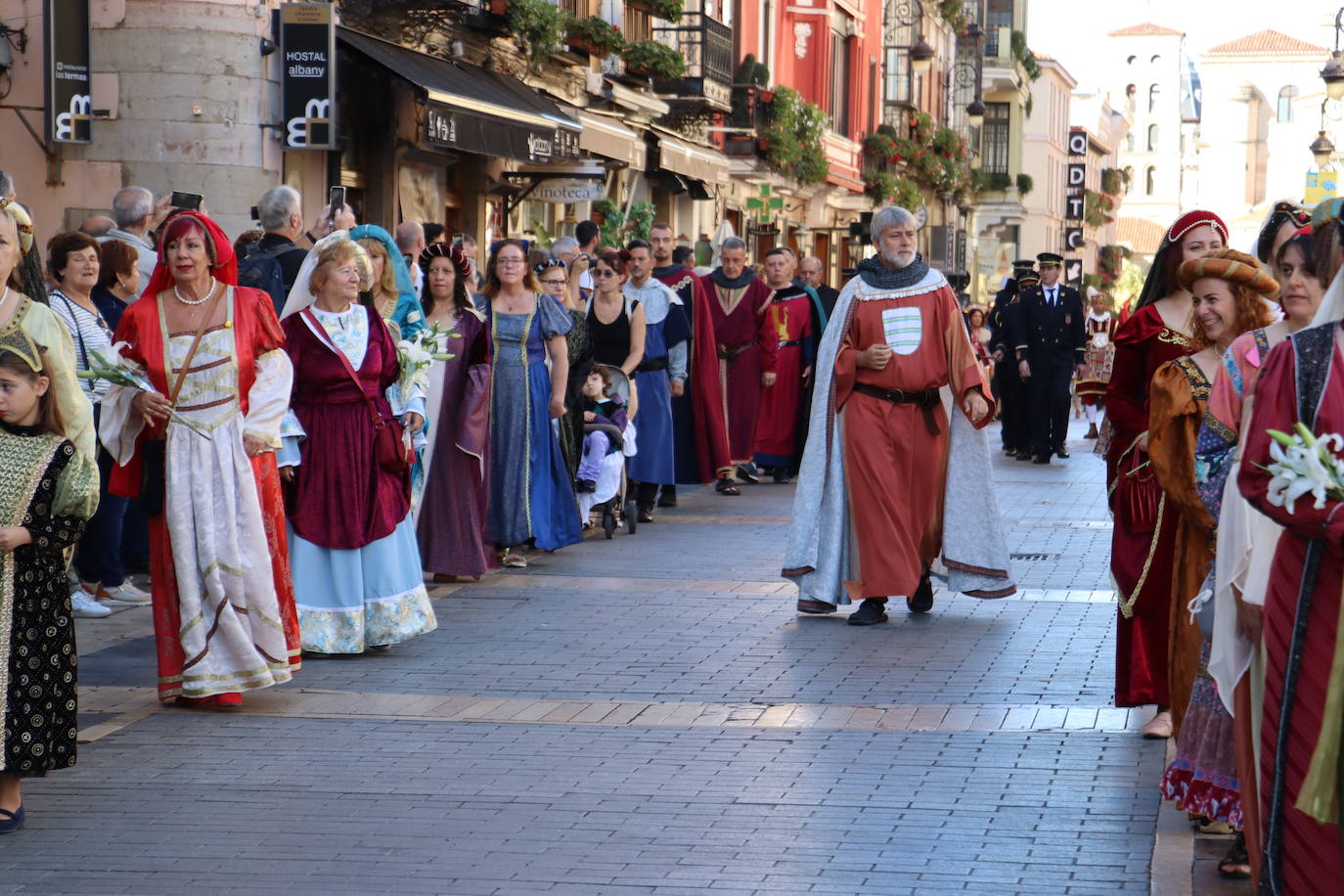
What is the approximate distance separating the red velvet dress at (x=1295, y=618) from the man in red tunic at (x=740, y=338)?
1246 cm

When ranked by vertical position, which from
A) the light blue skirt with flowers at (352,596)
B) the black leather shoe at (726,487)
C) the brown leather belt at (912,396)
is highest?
the brown leather belt at (912,396)

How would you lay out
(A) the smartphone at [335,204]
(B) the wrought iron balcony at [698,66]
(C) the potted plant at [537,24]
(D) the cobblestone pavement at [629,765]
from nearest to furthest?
1. (D) the cobblestone pavement at [629,765]
2. (A) the smartphone at [335,204]
3. (C) the potted plant at [537,24]
4. (B) the wrought iron balcony at [698,66]

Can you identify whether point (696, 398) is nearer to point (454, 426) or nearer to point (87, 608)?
point (454, 426)

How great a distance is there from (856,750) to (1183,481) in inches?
57.0

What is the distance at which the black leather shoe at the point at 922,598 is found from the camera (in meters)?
10.3

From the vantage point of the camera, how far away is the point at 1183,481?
6492 millimetres

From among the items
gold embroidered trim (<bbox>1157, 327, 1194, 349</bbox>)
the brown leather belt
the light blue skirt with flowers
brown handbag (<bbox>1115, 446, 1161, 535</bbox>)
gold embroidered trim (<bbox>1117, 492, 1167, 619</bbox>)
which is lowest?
the light blue skirt with flowers

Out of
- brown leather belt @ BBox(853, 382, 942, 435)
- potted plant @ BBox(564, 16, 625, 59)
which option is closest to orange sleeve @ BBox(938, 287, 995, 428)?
brown leather belt @ BBox(853, 382, 942, 435)

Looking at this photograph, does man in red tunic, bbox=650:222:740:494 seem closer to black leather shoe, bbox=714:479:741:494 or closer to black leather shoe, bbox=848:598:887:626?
black leather shoe, bbox=714:479:741:494

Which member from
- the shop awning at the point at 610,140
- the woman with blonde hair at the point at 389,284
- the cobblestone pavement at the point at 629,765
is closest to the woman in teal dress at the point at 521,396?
the cobblestone pavement at the point at 629,765

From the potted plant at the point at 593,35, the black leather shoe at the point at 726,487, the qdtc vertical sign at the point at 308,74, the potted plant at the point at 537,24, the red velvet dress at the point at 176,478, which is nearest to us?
the red velvet dress at the point at 176,478

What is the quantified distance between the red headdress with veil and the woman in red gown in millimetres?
3280

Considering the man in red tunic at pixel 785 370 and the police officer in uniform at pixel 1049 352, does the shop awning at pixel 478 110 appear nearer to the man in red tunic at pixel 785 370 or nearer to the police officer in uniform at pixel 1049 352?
the man in red tunic at pixel 785 370

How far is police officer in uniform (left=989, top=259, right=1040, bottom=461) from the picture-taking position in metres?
21.7
